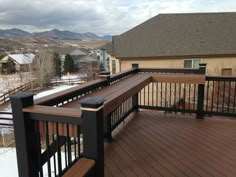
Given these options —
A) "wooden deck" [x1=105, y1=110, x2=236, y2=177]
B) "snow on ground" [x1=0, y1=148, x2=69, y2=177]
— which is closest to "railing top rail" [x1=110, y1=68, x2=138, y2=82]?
"wooden deck" [x1=105, y1=110, x2=236, y2=177]

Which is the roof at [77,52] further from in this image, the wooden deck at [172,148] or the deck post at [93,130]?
the deck post at [93,130]

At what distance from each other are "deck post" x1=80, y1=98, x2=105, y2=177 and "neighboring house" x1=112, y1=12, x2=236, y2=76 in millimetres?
10229

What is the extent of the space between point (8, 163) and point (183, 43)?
9649 mm

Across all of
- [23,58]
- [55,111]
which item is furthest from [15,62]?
[55,111]

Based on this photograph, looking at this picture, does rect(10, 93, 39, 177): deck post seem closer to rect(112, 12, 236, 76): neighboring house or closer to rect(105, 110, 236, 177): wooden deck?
rect(105, 110, 236, 177): wooden deck

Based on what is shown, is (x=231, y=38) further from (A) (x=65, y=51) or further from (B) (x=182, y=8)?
(A) (x=65, y=51)

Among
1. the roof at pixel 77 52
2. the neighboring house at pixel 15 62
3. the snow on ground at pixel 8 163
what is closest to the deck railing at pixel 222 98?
the snow on ground at pixel 8 163

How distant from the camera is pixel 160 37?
12.2m

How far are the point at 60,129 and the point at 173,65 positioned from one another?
1037 cm

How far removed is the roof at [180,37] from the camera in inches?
451

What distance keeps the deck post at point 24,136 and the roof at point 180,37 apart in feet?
32.7

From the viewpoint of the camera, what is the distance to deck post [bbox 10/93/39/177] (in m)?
2.00

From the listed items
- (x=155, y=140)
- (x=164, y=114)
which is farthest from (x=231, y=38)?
(x=155, y=140)

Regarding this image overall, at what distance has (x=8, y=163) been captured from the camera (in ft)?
22.0
